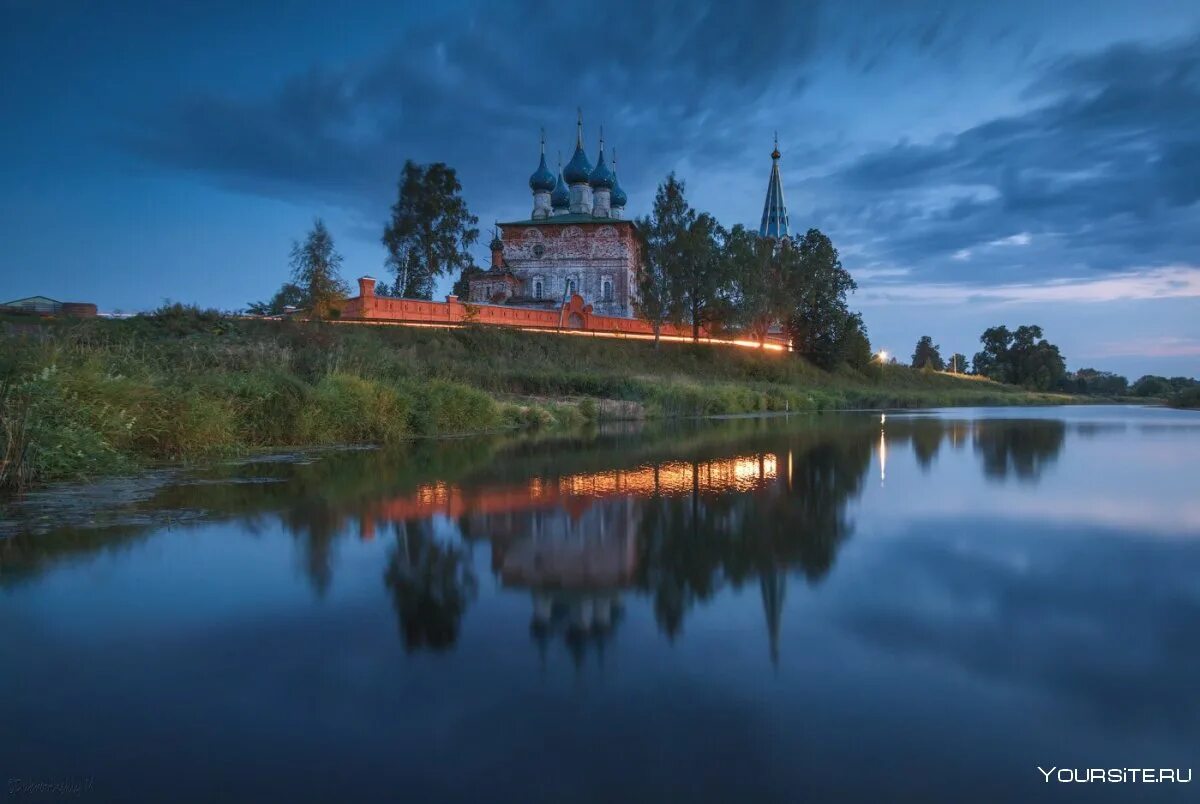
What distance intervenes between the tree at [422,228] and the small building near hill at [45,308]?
19537mm

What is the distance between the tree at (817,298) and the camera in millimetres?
52531

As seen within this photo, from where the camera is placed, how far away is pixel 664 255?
44656 millimetres

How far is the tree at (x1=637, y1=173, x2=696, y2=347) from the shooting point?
44.4 metres

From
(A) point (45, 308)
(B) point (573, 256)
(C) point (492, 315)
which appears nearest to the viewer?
(A) point (45, 308)

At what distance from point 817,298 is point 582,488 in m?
50.3

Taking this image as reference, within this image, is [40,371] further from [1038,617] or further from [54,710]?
[1038,617]

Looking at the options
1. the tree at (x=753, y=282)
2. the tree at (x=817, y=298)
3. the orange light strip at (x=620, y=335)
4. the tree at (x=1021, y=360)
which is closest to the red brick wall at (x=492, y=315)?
the orange light strip at (x=620, y=335)

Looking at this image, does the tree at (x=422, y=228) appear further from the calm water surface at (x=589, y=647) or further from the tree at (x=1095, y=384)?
the tree at (x=1095, y=384)

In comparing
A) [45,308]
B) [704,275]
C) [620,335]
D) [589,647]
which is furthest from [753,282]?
[589,647]

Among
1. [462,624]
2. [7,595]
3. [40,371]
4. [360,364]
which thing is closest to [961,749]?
[462,624]

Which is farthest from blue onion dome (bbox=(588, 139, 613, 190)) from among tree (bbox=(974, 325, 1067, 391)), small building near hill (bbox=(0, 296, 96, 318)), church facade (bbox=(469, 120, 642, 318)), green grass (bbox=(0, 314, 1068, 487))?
tree (bbox=(974, 325, 1067, 391))

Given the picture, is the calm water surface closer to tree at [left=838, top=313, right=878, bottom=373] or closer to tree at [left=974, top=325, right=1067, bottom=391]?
tree at [left=838, top=313, right=878, bottom=373]

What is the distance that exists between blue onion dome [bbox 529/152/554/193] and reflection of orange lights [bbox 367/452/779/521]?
4569cm

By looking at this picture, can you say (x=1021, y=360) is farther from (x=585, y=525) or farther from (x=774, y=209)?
(x=585, y=525)
